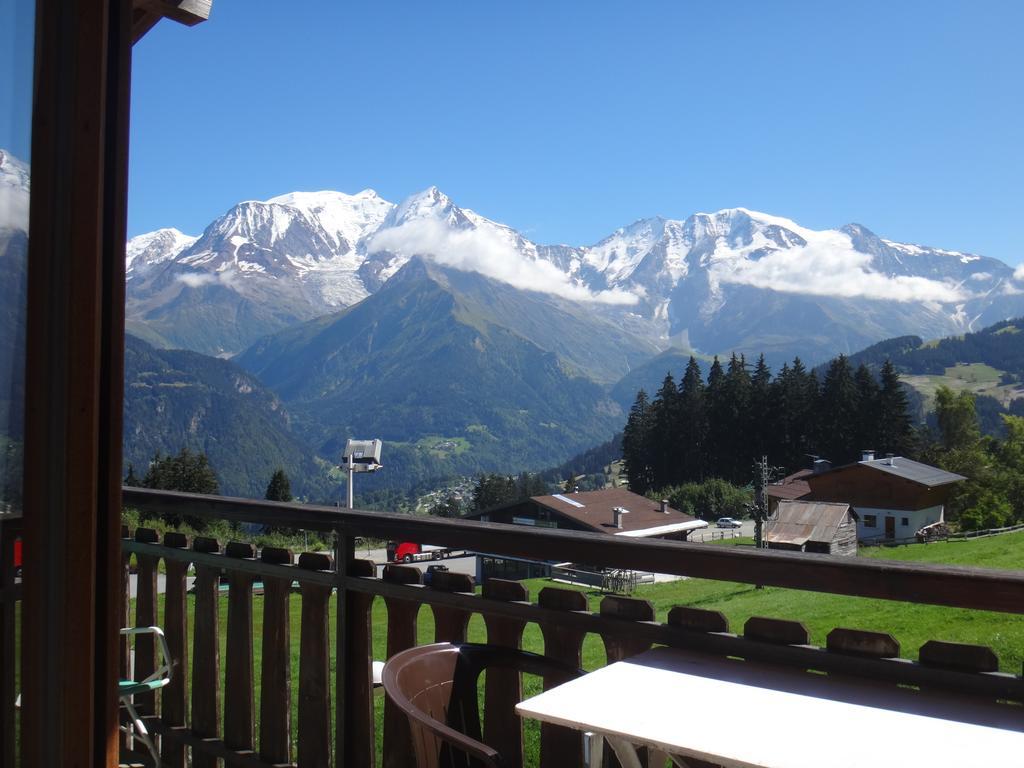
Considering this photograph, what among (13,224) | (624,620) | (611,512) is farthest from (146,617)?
(611,512)

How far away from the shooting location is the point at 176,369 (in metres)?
165

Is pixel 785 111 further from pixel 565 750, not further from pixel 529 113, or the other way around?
pixel 565 750

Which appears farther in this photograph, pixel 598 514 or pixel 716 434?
pixel 716 434

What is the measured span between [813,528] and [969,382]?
112804 mm

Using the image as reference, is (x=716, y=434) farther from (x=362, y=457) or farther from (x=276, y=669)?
(x=276, y=669)

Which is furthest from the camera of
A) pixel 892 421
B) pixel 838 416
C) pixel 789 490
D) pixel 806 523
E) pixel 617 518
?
pixel 838 416

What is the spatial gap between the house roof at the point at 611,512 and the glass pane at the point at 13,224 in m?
40.5

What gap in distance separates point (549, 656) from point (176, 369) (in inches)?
6934

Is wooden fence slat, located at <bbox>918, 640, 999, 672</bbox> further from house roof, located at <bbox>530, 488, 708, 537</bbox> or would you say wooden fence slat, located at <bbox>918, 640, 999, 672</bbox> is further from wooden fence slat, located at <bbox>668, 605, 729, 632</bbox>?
house roof, located at <bbox>530, 488, 708, 537</bbox>

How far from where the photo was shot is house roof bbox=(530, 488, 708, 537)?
43000 millimetres

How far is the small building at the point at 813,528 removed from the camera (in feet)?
142

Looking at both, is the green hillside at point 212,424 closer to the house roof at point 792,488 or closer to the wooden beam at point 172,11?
the house roof at point 792,488

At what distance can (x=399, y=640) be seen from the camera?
87.2 inches

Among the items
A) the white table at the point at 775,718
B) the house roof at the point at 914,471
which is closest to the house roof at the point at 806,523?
the house roof at the point at 914,471
